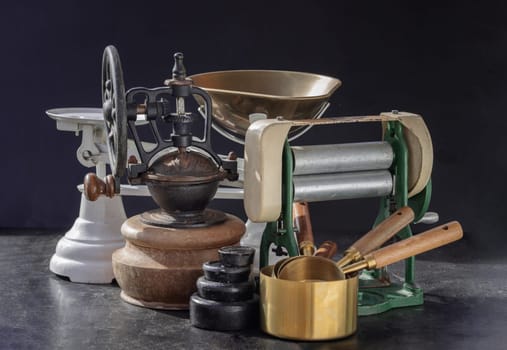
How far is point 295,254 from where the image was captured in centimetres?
305

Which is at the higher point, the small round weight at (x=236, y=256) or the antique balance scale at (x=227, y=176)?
the antique balance scale at (x=227, y=176)

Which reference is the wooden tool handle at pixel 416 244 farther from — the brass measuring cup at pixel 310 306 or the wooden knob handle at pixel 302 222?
the wooden knob handle at pixel 302 222

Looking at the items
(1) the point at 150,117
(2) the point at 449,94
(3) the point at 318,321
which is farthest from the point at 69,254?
(2) the point at 449,94

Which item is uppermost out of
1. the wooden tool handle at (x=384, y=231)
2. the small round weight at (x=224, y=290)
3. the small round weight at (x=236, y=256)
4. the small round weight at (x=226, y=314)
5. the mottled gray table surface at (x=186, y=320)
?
the wooden tool handle at (x=384, y=231)

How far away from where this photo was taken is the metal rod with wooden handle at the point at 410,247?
9.81 ft

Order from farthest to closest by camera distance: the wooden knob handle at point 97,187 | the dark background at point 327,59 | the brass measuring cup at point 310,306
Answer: the dark background at point 327,59 < the wooden knob handle at point 97,187 < the brass measuring cup at point 310,306

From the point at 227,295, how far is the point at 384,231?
0.44 m

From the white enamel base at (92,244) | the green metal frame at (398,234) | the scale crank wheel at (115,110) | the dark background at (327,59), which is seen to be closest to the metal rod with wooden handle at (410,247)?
the green metal frame at (398,234)

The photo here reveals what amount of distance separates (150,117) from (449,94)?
155 centimetres

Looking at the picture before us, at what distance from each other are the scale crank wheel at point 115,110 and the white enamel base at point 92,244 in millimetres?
343

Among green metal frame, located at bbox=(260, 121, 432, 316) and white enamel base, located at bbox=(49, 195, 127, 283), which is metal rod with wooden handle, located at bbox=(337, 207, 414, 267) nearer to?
green metal frame, located at bbox=(260, 121, 432, 316)

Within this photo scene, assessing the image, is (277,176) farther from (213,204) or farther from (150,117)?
(213,204)

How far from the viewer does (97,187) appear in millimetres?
3168

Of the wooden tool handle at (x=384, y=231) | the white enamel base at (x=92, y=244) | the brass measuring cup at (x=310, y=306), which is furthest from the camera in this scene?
the white enamel base at (x=92, y=244)
